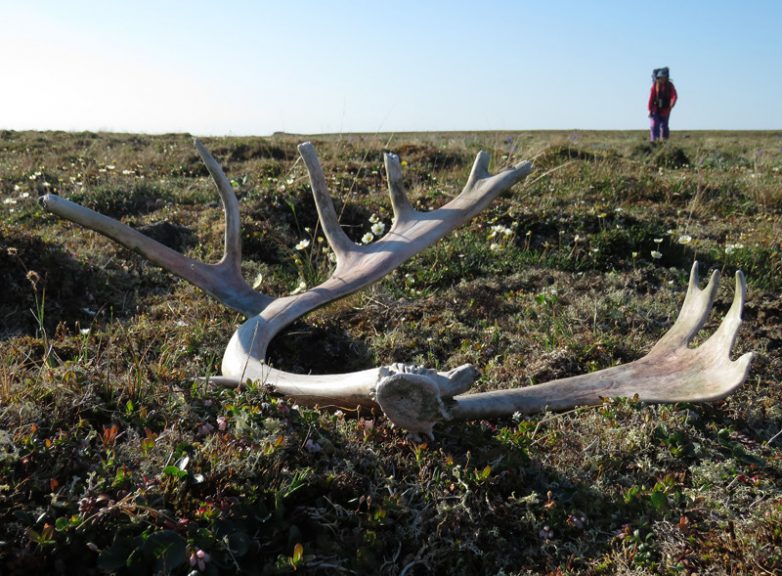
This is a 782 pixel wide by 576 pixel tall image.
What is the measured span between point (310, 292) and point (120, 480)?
1.97 m

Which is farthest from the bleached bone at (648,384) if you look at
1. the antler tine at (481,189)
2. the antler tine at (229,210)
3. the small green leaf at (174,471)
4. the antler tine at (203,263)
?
the antler tine at (229,210)

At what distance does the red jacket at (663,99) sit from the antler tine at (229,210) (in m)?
14.5

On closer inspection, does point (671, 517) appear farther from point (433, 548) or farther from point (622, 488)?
point (433, 548)

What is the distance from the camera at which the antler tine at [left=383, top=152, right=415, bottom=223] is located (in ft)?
14.4

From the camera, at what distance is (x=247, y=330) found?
358 centimetres

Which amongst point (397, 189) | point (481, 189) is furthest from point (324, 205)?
point (481, 189)

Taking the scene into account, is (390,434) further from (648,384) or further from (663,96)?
(663,96)

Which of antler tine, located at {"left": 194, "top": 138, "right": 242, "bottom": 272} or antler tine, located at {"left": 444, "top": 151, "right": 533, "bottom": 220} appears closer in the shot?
antler tine, located at {"left": 194, "top": 138, "right": 242, "bottom": 272}

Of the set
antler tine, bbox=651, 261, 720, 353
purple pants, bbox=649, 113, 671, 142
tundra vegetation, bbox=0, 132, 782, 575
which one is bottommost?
tundra vegetation, bbox=0, 132, 782, 575

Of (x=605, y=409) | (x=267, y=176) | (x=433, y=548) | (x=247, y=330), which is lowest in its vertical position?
(x=433, y=548)

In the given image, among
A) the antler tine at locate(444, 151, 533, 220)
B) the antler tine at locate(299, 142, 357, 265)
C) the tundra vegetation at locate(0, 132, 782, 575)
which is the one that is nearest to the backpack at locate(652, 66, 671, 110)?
the tundra vegetation at locate(0, 132, 782, 575)

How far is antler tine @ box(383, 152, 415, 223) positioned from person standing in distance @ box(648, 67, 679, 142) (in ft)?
43.9

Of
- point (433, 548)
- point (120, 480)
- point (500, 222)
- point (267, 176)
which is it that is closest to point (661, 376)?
point (433, 548)

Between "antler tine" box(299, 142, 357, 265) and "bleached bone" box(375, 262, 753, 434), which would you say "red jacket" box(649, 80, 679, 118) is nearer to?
"antler tine" box(299, 142, 357, 265)
